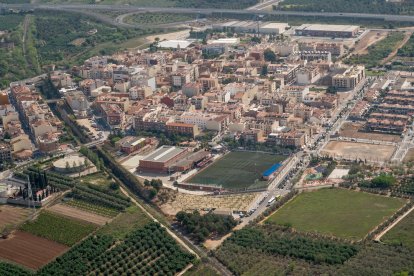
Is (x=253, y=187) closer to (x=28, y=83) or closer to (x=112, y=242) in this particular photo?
(x=112, y=242)

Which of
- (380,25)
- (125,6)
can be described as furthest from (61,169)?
(125,6)

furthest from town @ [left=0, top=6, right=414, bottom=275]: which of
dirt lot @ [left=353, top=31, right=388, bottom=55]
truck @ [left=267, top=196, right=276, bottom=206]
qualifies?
dirt lot @ [left=353, top=31, right=388, bottom=55]

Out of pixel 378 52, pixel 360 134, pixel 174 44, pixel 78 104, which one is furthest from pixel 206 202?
pixel 174 44

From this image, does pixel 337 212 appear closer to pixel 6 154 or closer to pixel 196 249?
pixel 196 249

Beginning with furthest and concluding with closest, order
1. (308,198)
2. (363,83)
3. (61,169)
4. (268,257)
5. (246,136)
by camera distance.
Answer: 1. (363,83)
2. (246,136)
3. (61,169)
4. (308,198)
5. (268,257)

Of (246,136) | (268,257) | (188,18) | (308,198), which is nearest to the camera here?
(268,257)

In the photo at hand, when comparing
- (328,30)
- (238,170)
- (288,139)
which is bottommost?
(238,170)

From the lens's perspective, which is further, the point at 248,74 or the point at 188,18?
the point at 188,18
